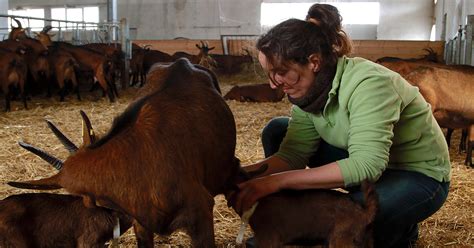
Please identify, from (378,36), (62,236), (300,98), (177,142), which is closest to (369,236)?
(300,98)

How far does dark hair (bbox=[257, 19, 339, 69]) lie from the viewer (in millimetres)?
2490

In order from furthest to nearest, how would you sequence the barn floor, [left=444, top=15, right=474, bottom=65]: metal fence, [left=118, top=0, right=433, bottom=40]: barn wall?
[left=118, top=0, right=433, bottom=40]: barn wall < [left=444, top=15, right=474, bottom=65]: metal fence < the barn floor

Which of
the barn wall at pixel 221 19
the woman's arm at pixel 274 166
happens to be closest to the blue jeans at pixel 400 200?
the woman's arm at pixel 274 166

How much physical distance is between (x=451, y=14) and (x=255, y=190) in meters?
15.4

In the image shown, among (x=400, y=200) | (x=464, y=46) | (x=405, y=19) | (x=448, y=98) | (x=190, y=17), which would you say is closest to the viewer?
(x=400, y=200)

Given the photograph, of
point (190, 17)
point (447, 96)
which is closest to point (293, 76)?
point (447, 96)

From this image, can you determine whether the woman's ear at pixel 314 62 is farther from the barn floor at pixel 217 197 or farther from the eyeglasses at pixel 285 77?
the barn floor at pixel 217 197

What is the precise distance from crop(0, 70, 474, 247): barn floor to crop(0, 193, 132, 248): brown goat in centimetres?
50

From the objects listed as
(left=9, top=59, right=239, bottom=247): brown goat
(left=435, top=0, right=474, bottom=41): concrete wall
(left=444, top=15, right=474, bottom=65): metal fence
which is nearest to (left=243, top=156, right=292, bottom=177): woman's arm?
(left=9, top=59, right=239, bottom=247): brown goat

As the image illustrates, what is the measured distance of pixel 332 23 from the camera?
2592 mm

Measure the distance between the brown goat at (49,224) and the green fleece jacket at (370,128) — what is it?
113 centimetres

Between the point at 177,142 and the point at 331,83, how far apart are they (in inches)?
31.7

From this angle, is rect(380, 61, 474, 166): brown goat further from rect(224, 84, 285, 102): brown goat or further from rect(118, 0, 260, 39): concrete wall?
rect(118, 0, 260, 39): concrete wall

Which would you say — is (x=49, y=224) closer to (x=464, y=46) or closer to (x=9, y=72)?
(x=9, y=72)
